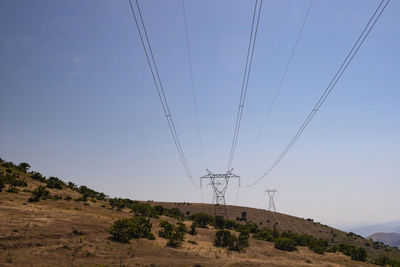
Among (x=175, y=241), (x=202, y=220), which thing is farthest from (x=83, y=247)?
(x=202, y=220)

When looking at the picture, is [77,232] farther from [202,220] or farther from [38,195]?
[202,220]

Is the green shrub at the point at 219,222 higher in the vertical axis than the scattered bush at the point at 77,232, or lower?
higher

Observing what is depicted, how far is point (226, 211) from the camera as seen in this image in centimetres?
14350

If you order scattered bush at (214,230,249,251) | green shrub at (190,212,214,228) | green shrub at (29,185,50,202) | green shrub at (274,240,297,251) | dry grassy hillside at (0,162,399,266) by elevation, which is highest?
green shrub at (190,212,214,228)

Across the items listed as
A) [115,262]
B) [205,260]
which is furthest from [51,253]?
[205,260]

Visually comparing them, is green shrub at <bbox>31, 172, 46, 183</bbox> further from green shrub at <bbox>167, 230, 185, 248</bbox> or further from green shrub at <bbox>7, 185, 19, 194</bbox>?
green shrub at <bbox>167, 230, 185, 248</bbox>

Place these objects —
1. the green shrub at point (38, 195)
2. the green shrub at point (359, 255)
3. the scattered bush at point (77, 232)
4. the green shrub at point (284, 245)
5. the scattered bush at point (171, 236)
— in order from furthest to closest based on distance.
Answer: the green shrub at point (359, 255) < the green shrub at point (284, 245) < the green shrub at point (38, 195) < the scattered bush at point (171, 236) < the scattered bush at point (77, 232)

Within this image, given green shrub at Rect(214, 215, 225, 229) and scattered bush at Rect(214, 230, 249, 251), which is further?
green shrub at Rect(214, 215, 225, 229)

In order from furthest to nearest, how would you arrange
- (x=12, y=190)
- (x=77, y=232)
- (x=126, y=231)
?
(x=12, y=190) → (x=126, y=231) → (x=77, y=232)

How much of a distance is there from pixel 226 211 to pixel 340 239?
181 feet

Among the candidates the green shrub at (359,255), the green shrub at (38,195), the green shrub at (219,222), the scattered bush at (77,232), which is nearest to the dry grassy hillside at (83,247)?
the scattered bush at (77,232)

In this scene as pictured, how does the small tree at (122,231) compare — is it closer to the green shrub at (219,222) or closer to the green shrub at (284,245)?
the green shrub at (284,245)

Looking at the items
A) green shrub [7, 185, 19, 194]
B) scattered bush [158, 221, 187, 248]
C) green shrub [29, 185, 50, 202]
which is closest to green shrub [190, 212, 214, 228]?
scattered bush [158, 221, 187, 248]

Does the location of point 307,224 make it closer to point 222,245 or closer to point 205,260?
point 222,245
